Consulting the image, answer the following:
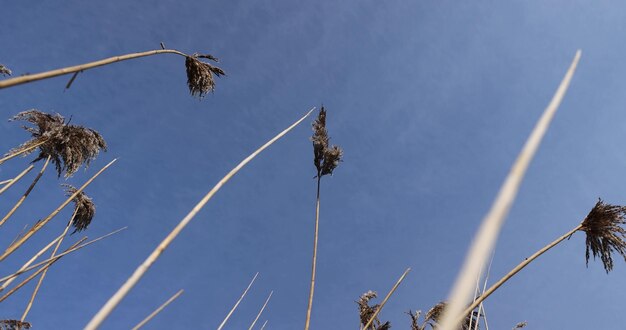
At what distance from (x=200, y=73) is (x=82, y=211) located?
4.43 m

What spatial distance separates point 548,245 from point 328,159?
2.70 m

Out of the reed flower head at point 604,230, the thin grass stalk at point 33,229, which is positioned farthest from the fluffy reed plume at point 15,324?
the reed flower head at point 604,230

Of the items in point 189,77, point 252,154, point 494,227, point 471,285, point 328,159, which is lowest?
point 471,285

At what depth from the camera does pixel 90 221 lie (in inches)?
300

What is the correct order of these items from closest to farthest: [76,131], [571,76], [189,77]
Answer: [571,76], [189,77], [76,131]

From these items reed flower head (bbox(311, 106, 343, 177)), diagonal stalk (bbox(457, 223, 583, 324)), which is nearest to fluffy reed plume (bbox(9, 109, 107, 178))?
reed flower head (bbox(311, 106, 343, 177))

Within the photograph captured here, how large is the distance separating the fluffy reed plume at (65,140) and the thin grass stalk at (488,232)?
631cm

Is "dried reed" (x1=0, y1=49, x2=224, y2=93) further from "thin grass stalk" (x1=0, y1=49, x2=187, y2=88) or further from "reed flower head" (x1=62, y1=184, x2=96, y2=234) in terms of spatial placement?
"reed flower head" (x1=62, y1=184, x2=96, y2=234)

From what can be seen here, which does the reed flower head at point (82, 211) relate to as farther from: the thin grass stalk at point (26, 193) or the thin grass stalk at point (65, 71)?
the thin grass stalk at point (65, 71)

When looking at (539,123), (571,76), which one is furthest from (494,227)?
(571,76)

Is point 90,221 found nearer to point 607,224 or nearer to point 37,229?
point 37,229

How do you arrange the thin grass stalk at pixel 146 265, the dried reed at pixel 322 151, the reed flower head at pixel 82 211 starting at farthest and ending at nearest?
the reed flower head at pixel 82 211, the dried reed at pixel 322 151, the thin grass stalk at pixel 146 265

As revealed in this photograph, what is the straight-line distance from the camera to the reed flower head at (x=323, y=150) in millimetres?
5487

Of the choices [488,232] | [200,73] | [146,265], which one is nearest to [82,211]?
[200,73]
